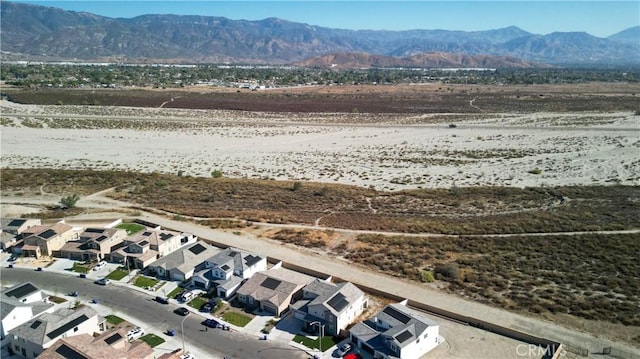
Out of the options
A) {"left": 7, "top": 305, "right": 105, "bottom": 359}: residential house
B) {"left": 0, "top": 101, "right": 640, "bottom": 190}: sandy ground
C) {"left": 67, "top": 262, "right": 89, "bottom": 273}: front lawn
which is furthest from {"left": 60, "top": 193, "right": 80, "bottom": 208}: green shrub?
{"left": 7, "top": 305, "right": 105, "bottom": 359}: residential house

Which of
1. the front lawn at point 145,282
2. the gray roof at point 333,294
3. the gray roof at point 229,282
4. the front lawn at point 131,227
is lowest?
the front lawn at point 145,282

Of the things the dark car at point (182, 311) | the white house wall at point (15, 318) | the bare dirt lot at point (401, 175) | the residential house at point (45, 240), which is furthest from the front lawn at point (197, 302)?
the residential house at point (45, 240)

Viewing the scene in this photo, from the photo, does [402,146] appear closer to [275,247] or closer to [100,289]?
[275,247]

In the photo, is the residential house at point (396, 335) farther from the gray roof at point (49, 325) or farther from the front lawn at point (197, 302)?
the gray roof at point (49, 325)

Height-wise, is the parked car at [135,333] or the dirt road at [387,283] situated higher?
the dirt road at [387,283]

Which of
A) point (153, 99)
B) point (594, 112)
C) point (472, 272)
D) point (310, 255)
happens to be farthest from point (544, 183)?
point (153, 99)

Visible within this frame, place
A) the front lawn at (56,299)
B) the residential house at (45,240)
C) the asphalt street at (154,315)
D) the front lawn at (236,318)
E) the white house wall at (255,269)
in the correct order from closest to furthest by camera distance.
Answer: the asphalt street at (154,315) → the front lawn at (236,318) → the front lawn at (56,299) → the white house wall at (255,269) → the residential house at (45,240)
